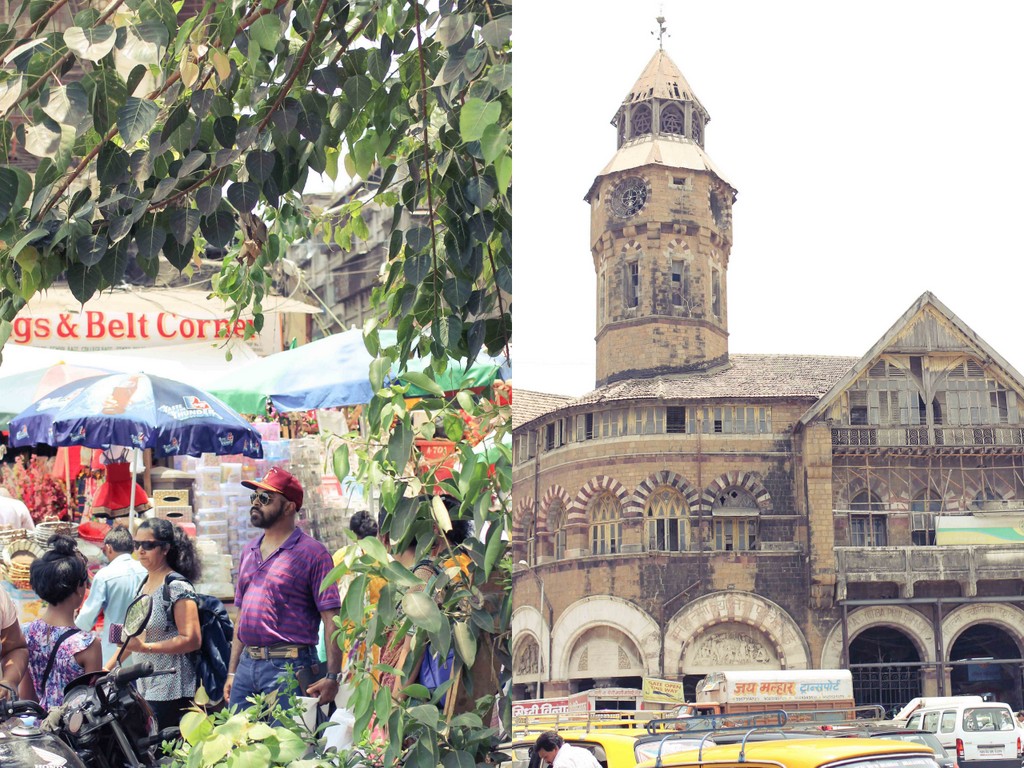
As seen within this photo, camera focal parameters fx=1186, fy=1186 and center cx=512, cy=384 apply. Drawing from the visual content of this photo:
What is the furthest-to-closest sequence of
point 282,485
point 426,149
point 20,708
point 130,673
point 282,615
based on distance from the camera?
point 282,485 < point 282,615 < point 130,673 < point 20,708 < point 426,149

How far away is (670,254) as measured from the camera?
1.28 m

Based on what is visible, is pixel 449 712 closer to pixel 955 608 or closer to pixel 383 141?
pixel 383 141

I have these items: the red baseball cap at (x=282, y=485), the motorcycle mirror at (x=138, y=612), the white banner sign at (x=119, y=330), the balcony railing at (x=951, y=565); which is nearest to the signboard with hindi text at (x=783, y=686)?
the balcony railing at (x=951, y=565)

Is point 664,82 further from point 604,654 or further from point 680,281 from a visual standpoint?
point 604,654

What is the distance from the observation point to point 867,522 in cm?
117

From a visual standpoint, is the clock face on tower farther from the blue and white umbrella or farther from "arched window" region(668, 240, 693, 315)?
the blue and white umbrella

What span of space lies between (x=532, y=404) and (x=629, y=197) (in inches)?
10.9

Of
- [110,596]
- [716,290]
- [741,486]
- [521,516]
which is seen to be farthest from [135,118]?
[110,596]

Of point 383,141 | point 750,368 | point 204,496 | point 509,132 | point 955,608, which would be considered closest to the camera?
point 955,608

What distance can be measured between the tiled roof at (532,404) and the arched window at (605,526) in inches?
5.8

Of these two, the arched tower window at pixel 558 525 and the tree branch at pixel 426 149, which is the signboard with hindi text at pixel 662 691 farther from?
the tree branch at pixel 426 149

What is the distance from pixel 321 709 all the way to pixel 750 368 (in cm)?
324

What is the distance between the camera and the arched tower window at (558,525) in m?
1.33

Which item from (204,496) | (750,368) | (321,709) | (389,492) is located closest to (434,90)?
(389,492)
